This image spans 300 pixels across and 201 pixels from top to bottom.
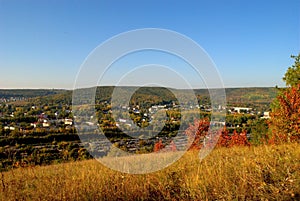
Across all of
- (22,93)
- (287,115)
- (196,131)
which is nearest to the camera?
(196,131)

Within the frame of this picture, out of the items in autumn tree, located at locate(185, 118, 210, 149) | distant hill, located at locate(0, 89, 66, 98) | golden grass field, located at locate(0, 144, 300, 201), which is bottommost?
autumn tree, located at locate(185, 118, 210, 149)

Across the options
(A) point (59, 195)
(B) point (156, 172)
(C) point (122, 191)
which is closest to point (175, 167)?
(B) point (156, 172)

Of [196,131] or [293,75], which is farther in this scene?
[293,75]

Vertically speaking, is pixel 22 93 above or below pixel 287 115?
above

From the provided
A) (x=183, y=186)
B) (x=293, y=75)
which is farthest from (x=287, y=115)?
(x=183, y=186)

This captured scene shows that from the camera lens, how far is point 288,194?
2.57 metres

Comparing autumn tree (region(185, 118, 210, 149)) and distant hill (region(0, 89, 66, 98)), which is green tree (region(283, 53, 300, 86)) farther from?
distant hill (region(0, 89, 66, 98))

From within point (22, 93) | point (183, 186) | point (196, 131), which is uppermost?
point (22, 93)

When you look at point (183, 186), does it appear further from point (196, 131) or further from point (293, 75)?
point (293, 75)

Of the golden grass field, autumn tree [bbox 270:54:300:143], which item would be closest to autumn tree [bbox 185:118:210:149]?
autumn tree [bbox 270:54:300:143]

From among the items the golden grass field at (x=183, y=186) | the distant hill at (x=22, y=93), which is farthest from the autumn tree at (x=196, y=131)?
the distant hill at (x=22, y=93)

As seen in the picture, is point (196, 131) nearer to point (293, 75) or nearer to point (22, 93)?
point (293, 75)

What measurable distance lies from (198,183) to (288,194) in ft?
3.20

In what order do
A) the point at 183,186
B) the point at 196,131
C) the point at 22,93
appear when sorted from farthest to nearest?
1. the point at 22,93
2. the point at 196,131
3. the point at 183,186
